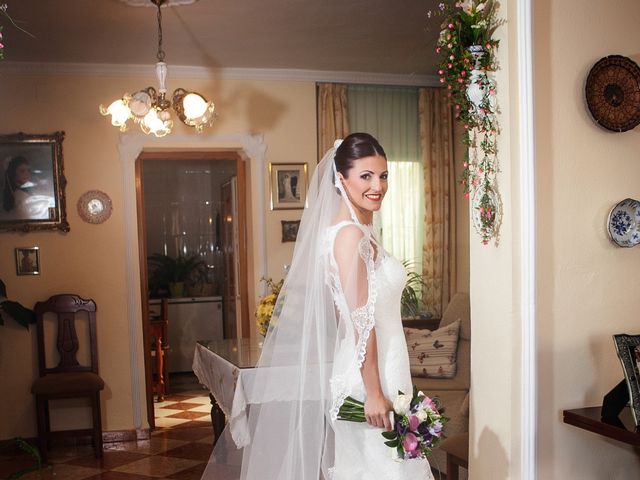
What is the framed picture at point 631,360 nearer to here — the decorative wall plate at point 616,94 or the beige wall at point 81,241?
the decorative wall plate at point 616,94

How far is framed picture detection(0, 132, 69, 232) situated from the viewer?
231 inches

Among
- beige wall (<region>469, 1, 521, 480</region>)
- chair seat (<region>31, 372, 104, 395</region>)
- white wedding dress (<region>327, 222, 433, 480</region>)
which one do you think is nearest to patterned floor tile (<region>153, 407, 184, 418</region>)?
chair seat (<region>31, 372, 104, 395</region>)

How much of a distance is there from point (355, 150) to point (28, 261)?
4.03 m

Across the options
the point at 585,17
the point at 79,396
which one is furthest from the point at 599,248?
the point at 79,396

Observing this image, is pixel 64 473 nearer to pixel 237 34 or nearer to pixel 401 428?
pixel 237 34

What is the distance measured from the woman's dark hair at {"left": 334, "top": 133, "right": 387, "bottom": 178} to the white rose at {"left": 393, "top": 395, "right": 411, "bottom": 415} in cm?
82

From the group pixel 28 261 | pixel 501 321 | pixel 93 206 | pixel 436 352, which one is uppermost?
pixel 93 206

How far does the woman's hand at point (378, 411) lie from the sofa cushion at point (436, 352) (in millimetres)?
2875

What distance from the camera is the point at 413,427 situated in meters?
2.47

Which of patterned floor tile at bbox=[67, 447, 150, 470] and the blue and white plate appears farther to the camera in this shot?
patterned floor tile at bbox=[67, 447, 150, 470]

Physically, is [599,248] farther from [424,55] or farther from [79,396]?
[79,396]

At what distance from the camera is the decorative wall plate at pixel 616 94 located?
2830 mm

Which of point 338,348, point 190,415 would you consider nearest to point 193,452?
point 190,415

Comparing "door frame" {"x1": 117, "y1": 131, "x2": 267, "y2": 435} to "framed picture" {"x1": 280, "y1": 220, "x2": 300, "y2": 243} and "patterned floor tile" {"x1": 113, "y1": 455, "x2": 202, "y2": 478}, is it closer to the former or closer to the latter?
"framed picture" {"x1": 280, "y1": 220, "x2": 300, "y2": 243}
